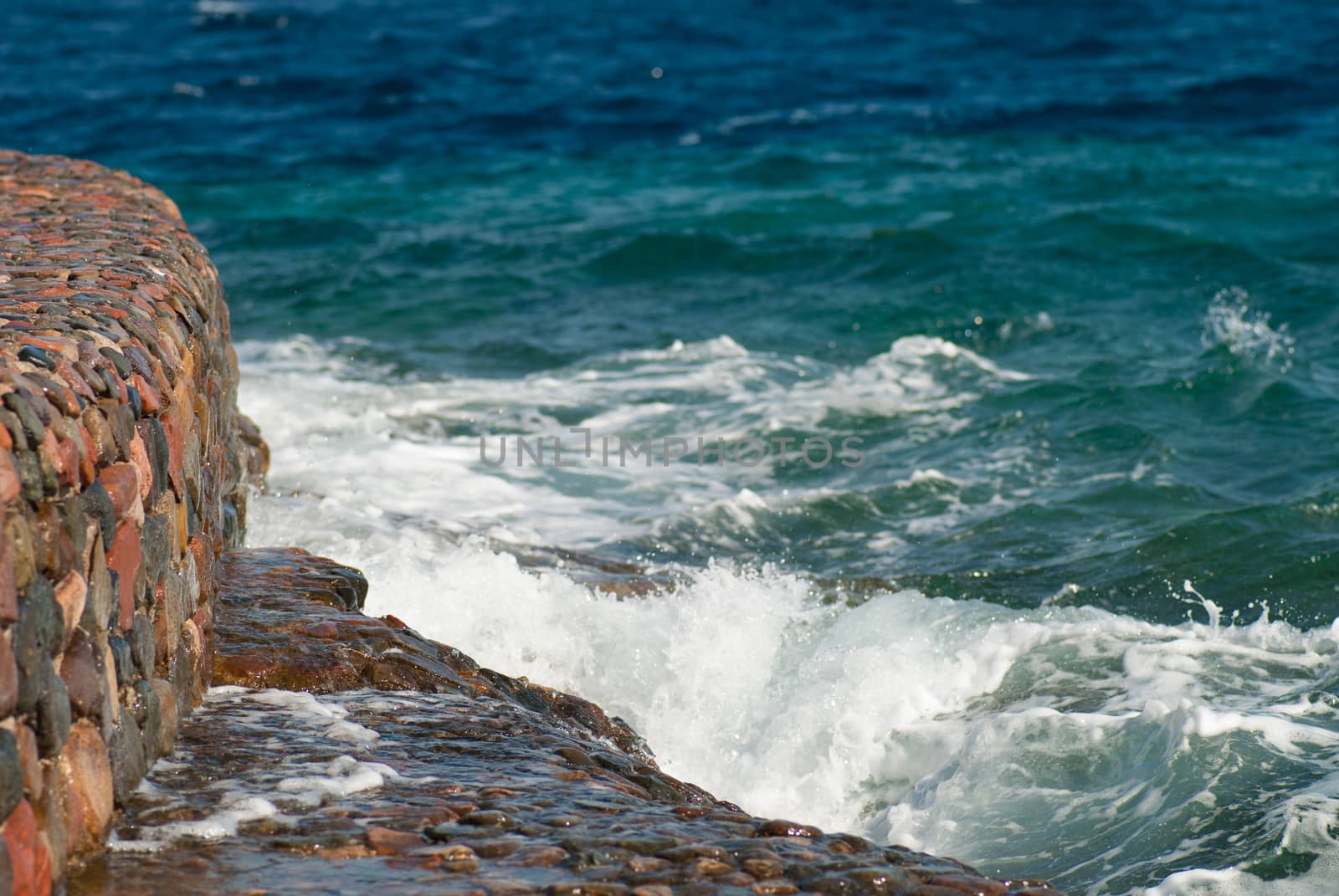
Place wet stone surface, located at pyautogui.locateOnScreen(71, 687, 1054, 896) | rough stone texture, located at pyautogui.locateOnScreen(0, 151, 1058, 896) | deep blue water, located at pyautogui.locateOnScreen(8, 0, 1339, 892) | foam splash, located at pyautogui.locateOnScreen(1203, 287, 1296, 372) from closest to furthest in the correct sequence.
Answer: rough stone texture, located at pyautogui.locateOnScreen(0, 151, 1058, 896), wet stone surface, located at pyautogui.locateOnScreen(71, 687, 1054, 896), deep blue water, located at pyautogui.locateOnScreen(8, 0, 1339, 892), foam splash, located at pyautogui.locateOnScreen(1203, 287, 1296, 372)

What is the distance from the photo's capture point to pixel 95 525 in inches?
108

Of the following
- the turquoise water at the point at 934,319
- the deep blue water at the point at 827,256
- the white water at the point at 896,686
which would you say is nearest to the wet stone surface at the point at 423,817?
the white water at the point at 896,686

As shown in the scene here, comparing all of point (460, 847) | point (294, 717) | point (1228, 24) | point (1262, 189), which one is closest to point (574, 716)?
point (294, 717)

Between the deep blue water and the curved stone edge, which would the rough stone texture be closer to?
the curved stone edge

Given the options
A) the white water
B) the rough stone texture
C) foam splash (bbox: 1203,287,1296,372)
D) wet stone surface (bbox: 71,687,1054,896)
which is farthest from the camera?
foam splash (bbox: 1203,287,1296,372)

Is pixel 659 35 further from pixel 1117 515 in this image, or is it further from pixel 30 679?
pixel 30 679

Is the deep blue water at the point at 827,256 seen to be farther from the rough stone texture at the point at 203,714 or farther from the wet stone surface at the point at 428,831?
the rough stone texture at the point at 203,714

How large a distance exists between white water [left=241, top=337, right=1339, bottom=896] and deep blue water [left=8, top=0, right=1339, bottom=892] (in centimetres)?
11

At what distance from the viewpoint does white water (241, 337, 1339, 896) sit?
4367 millimetres

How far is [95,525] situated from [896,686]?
333 centimetres

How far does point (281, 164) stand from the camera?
674 inches

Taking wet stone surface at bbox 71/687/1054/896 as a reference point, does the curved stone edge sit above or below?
above

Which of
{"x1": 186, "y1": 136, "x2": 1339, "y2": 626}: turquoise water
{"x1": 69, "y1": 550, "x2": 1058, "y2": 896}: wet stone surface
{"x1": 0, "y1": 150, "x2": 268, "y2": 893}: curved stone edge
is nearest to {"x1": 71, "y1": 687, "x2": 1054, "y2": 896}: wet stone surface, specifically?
{"x1": 69, "y1": 550, "x2": 1058, "y2": 896}: wet stone surface

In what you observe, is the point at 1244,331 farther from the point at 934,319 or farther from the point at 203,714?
the point at 203,714
